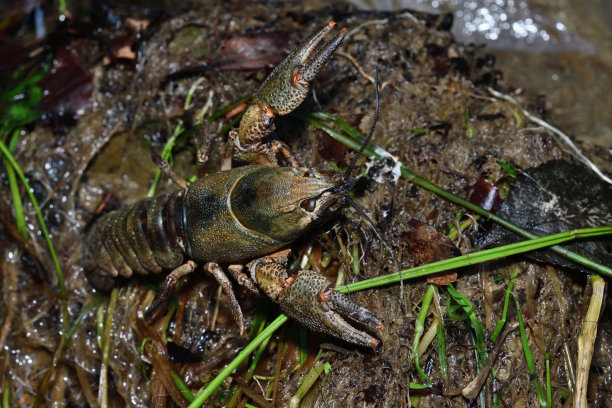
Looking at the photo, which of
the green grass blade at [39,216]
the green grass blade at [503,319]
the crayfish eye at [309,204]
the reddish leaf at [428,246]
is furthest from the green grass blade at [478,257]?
the green grass blade at [39,216]

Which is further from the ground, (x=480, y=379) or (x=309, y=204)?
(x=309, y=204)

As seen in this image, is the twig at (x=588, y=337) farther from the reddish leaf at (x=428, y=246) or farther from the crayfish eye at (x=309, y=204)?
the crayfish eye at (x=309, y=204)

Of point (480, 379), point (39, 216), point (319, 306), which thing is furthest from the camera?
point (39, 216)

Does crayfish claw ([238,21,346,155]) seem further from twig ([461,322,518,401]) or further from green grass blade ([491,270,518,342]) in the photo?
twig ([461,322,518,401])

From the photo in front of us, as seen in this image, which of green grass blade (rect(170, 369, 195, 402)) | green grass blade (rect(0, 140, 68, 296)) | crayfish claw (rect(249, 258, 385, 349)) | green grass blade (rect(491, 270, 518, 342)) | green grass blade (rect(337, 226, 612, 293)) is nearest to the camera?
crayfish claw (rect(249, 258, 385, 349))

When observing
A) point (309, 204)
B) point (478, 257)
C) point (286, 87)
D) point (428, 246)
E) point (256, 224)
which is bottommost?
point (428, 246)

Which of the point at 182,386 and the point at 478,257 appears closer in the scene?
the point at 478,257

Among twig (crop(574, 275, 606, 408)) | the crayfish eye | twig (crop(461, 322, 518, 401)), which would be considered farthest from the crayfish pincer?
twig (crop(574, 275, 606, 408))

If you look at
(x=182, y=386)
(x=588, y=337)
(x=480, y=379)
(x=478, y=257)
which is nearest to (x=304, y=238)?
(x=478, y=257)

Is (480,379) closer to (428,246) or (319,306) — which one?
(428,246)

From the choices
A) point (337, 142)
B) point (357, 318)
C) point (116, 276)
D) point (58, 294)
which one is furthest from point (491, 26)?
point (58, 294)
